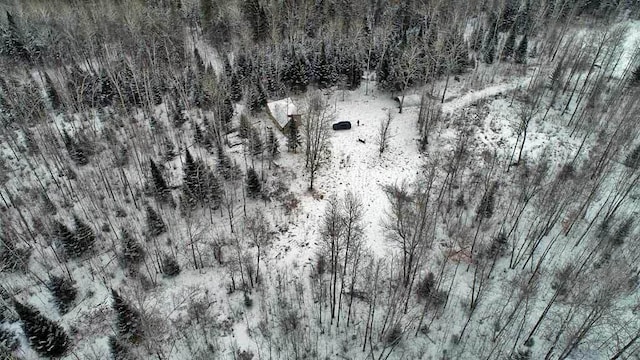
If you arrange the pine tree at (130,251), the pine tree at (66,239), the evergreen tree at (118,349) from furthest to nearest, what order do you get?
the pine tree at (130,251), the pine tree at (66,239), the evergreen tree at (118,349)

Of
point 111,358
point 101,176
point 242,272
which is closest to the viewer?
point 111,358

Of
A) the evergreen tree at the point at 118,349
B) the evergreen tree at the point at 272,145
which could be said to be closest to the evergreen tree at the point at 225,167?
the evergreen tree at the point at 272,145

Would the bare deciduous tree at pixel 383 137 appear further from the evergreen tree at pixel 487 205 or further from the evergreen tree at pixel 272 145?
the evergreen tree at pixel 487 205

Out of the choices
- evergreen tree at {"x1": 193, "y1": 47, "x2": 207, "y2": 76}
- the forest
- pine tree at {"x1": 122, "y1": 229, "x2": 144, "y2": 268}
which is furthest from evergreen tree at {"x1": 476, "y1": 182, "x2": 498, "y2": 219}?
evergreen tree at {"x1": 193, "y1": 47, "x2": 207, "y2": 76}

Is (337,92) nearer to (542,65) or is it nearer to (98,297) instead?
(542,65)

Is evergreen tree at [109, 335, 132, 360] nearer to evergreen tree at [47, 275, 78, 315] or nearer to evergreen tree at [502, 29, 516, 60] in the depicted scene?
evergreen tree at [47, 275, 78, 315]

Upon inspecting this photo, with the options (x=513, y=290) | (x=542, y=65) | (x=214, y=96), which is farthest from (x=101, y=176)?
(x=542, y=65)
